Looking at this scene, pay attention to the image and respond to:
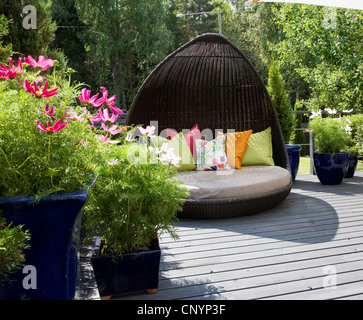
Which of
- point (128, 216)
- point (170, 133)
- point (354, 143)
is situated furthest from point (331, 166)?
point (128, 216)

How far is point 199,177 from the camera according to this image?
13.4 feet

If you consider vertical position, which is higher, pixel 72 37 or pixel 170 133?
pixel 72 37

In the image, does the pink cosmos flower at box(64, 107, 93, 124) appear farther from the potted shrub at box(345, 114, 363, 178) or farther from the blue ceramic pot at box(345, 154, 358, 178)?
the blue ceramic pot at box(345, 154, 358, 178)

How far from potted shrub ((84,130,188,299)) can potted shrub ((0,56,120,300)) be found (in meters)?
0.45

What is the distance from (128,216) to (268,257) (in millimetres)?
1177

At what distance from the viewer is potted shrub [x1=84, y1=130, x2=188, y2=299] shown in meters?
2.14

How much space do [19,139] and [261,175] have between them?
9.79 ft

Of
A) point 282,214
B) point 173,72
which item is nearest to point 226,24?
point 173,72

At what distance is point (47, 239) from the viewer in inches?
62.7

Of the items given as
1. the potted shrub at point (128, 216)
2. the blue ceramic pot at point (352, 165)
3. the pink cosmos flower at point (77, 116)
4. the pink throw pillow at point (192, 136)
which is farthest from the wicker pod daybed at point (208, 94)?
the pink cosmos flower at point (77, 116)

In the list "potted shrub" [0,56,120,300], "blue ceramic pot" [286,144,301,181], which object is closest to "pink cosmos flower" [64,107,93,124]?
"potted shrub" [0,56,120,300]

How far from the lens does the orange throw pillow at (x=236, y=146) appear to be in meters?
4.57

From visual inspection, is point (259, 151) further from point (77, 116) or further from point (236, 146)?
point (77, 116)

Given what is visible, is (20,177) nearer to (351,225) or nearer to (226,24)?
(351,225)
